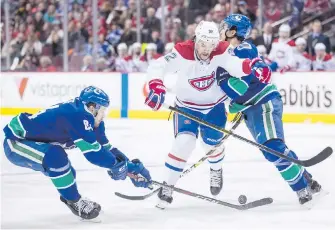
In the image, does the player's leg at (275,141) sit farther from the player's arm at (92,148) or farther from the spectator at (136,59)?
the spectator at (136,59)

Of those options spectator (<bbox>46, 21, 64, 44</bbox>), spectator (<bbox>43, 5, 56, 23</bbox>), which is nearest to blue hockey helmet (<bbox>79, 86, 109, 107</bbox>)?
spectator (<bbox>46, 21, 64, 44</bbox>)

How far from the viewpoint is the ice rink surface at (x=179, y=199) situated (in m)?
4.54

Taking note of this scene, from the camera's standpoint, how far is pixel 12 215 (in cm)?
475

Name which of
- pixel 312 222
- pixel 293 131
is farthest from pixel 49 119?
pixel 293 131

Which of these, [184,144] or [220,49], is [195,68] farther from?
[184,144]

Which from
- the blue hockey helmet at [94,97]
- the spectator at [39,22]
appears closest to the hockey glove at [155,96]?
the blue hockey helmet at [94,97]

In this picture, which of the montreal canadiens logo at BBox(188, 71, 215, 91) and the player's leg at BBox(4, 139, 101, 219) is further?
the montreal canadiens logo at BBox(188, 71, 215, 91)

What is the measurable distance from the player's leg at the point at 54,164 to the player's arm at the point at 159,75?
59cm

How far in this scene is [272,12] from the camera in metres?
11.0

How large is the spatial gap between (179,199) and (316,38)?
5571 millimetres

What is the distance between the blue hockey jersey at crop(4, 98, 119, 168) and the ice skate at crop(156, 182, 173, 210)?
2.00 ft

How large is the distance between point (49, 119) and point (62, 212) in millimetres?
698

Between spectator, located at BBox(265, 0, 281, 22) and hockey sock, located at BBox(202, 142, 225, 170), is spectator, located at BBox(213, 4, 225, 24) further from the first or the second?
hockey sock, located at BBox(202, 142, 225, 170)

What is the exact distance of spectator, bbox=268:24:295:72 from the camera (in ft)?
34.1
